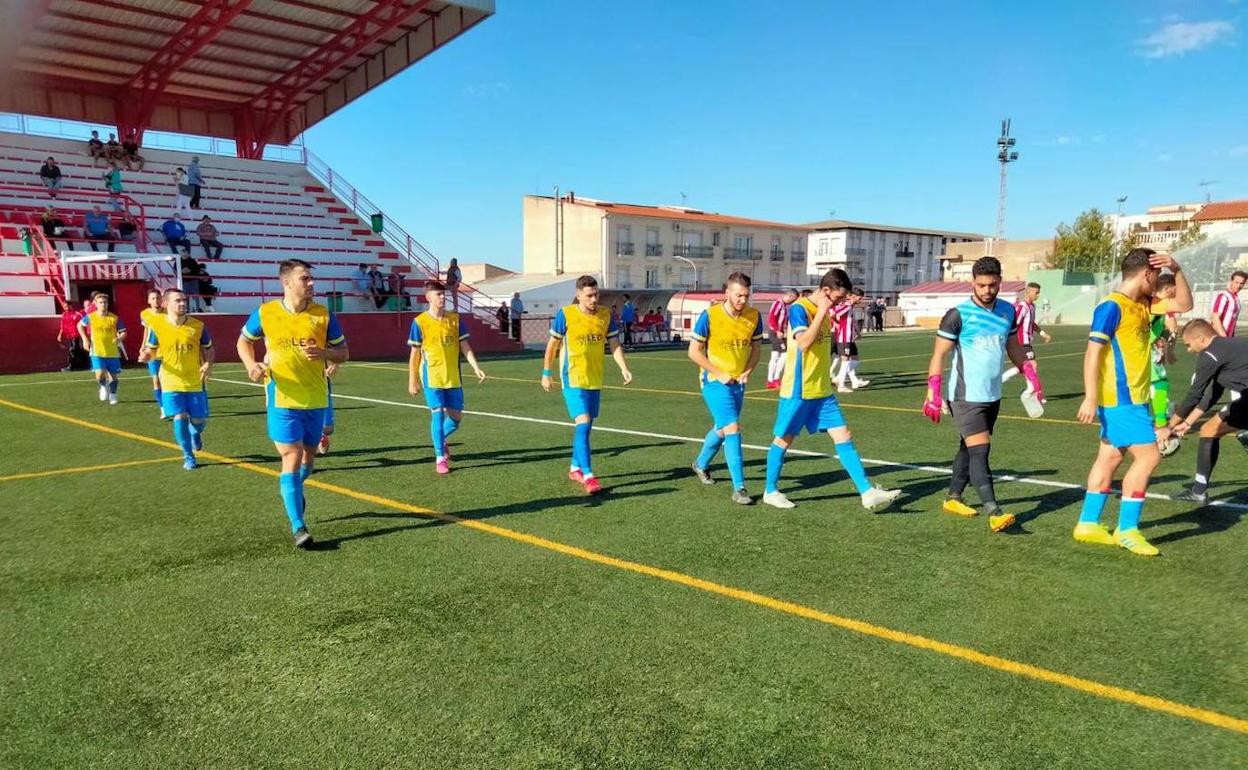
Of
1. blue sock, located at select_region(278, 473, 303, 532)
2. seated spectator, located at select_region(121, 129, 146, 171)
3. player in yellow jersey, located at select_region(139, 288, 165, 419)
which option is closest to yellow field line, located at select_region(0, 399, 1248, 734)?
blue sock, located at select_region(278, 473, 303, 532)

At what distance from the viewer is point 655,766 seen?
117 inches

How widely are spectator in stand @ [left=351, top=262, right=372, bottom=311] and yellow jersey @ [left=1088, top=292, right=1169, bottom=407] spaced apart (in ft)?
78.1

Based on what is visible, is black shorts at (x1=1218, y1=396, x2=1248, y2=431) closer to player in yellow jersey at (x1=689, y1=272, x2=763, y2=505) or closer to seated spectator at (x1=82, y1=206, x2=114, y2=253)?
player in yellow jersey at (x1=689, y1=272, x2=763, y2=505)

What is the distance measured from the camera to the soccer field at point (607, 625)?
10.4 feet

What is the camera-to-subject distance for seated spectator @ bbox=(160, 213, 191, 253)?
78.8 feet

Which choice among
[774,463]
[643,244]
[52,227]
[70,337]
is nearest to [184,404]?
[774,463]

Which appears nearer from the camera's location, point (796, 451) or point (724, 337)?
point (724, 337)

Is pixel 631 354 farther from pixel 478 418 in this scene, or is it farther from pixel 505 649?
pixel 505 649

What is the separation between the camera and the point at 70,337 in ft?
61.4

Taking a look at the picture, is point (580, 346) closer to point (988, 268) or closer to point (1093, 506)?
point (988, 268)

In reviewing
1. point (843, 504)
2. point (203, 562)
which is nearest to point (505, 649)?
point (203, 562)

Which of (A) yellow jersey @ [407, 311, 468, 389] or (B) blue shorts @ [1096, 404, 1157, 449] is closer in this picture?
(B) blue shorts @ [1096, 404, 1157, 449]

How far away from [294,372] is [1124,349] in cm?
579

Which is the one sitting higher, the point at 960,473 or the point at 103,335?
the point at 103,335
